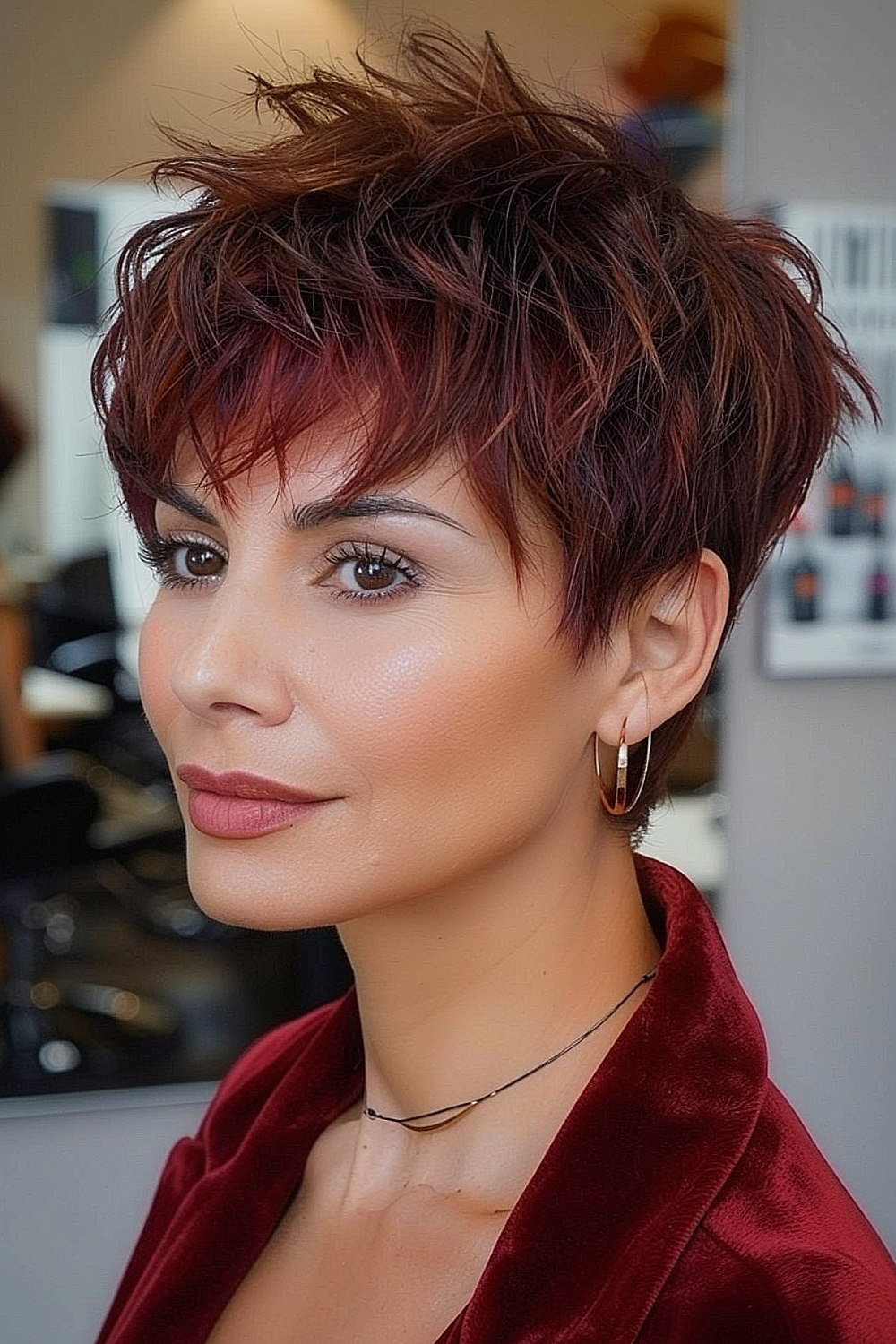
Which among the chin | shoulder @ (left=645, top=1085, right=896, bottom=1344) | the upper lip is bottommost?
shoulder @ (left=645, top=1085, right=896, bottom=1344)

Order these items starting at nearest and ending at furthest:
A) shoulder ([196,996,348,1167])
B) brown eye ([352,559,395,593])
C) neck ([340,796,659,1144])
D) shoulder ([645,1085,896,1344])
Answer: shoulder ([645,1085,896,1344])
brown eye ([352,559,395,593])
neck ([340,796,659,1144])
shoulder ([196,996,348,1167])

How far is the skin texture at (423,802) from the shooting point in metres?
0.87

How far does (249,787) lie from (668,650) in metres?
0.28

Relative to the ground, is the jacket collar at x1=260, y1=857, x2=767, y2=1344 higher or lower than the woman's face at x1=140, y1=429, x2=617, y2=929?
lower

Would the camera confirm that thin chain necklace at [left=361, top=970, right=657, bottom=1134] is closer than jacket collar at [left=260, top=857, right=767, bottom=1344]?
No

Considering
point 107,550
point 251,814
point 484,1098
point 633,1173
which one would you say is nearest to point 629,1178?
point 633,1173

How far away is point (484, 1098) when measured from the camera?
39.7 inches

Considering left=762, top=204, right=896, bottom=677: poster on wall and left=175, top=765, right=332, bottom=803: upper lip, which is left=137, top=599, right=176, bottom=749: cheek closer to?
left=175, top=765, right=332, bottom=803: upper lip

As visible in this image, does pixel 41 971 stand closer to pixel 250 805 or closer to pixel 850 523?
pixel 850 523

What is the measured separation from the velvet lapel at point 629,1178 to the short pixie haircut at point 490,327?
24 cm

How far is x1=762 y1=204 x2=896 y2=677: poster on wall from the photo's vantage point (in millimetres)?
2533

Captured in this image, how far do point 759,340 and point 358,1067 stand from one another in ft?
2.08

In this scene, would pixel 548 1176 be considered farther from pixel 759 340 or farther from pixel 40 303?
pixel 40 303

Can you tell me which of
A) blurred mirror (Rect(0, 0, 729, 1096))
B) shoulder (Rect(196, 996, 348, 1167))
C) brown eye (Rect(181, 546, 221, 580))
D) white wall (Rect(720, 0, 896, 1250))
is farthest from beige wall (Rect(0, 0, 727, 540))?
brown eye (Rect(181, 546, 221, 580))
